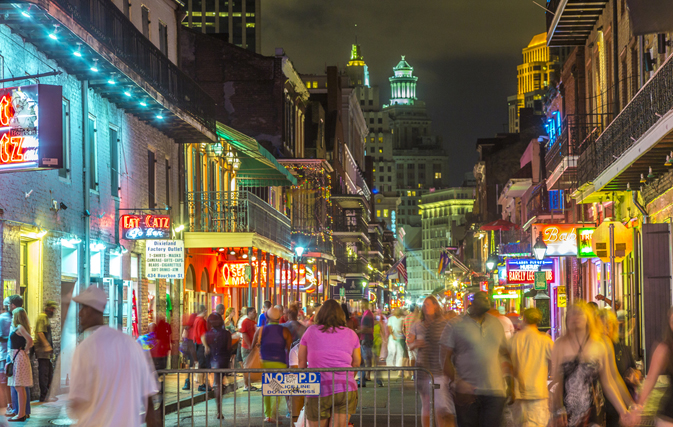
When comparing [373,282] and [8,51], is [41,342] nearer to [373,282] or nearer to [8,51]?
[8,51]

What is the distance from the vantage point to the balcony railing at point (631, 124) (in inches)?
597

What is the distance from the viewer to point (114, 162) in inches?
845

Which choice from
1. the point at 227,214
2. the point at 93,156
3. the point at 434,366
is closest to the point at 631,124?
the point at 434,366

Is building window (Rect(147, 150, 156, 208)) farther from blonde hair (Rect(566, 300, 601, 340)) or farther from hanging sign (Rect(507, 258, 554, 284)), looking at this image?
blonde hair (Rect(566, 300, 601, 340))

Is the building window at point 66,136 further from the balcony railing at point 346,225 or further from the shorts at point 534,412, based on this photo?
the balcony railing at point 346,225

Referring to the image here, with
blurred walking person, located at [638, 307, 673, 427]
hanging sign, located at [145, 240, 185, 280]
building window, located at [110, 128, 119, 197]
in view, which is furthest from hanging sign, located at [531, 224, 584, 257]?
blurred walking person, located at [638, 307, 673, 427]

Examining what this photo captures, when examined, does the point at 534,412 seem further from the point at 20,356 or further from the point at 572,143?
the point at 572,143

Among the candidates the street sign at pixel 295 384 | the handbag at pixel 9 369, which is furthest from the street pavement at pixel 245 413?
the street sign at pixel 295 384

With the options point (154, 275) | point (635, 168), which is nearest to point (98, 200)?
point (154, 275)

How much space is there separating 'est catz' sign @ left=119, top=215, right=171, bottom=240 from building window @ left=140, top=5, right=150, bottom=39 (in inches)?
215

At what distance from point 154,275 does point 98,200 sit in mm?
3535

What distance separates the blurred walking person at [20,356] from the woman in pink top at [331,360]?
5.43 m

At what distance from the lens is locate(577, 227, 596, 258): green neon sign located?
941 inches

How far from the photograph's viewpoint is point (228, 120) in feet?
145
